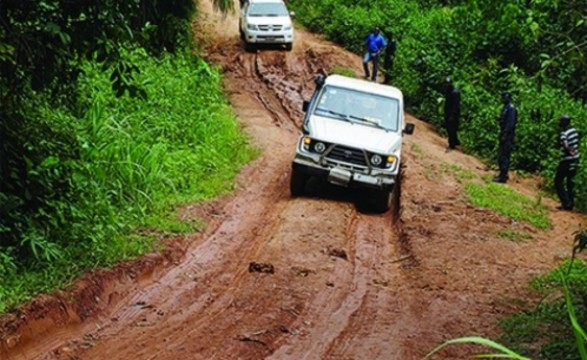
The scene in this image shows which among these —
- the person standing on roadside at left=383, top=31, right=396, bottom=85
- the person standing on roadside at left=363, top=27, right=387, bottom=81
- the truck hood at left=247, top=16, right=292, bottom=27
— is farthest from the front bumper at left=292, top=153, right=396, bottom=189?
the truck hood at left=247, top=16, right=292, bottom=27

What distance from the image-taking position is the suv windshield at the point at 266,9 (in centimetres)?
2741

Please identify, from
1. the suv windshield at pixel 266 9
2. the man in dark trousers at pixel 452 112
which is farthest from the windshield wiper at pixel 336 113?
the suv windshield at pixel 266 9

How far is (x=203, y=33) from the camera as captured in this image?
96.8ft

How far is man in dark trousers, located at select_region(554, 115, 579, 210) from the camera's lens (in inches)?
562

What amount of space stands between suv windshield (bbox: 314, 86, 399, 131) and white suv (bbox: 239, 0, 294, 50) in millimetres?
12349

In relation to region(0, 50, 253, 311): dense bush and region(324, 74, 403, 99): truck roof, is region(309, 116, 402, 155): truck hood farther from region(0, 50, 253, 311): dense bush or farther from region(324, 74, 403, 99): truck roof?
region(0, 50, 253, 311): dense bush

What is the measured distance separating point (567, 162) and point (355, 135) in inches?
161

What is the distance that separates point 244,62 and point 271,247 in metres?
15.8

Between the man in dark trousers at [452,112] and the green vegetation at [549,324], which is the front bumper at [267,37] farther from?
the green vegetation at [549,324]

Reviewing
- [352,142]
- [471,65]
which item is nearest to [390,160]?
[352,142]

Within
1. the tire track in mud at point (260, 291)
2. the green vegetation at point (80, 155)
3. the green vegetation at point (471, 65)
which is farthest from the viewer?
the green vegetation at point (471, 65)

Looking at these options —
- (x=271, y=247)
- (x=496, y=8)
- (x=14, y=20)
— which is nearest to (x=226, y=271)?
(x=271, y=247)

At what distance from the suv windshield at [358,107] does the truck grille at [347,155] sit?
39.8 inches

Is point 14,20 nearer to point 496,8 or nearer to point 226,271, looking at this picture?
point 226,271
